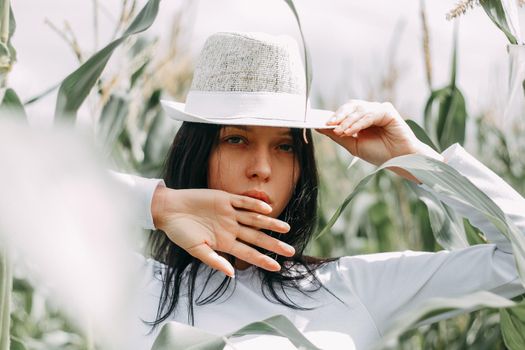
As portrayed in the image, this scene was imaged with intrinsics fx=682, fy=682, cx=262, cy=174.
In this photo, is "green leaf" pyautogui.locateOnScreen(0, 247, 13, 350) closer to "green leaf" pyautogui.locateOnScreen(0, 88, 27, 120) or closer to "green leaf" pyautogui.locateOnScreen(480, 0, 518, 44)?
"green leaf" pyautogui.locateOnScreen(0, 88, 27, 120)

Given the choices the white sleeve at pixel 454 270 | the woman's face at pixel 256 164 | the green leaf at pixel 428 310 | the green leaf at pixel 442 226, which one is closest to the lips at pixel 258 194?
the woman's face at pixel 256 164

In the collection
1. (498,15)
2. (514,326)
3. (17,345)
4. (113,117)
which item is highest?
(498,15)

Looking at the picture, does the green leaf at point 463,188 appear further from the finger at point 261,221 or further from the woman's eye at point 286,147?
the woman's eye at point 286,147

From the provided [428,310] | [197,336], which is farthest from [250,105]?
[428,310]

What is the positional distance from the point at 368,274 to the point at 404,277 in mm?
Answer: 62

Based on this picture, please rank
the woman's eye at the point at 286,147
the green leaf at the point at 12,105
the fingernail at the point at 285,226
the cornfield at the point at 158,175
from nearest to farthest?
the cornfield at the point at 158,175, the green leaf at the point at 12,105, the fingernail at the point at 285,226, the woman's eye at the point at 286,147

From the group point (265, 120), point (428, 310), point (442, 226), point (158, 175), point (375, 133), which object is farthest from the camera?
point (158, 175)

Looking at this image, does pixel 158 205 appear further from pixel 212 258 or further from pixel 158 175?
pixel 158 175

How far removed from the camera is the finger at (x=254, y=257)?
0.74 m

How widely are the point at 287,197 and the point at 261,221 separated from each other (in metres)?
0.28

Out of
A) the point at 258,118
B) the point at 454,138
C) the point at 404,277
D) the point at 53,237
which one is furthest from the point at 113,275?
the point at 454,138

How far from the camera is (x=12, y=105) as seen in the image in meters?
0.60

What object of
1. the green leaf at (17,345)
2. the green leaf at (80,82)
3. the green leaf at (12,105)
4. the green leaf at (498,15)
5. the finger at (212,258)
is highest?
the green leaf at (498,15)

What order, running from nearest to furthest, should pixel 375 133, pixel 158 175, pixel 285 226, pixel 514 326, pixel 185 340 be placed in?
pixel 185 340 < pixel 285 226 < pixel 514 326 < pixel 375 133 < pixel 158 175
